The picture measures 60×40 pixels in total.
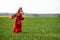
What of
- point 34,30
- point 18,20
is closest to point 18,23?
point 18,20

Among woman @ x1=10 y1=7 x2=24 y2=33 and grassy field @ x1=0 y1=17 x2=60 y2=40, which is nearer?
grassy field @ x1=0 y1=17 x2=60 y2=40

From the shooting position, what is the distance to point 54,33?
382cm

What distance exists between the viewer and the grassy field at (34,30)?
3.61 metres

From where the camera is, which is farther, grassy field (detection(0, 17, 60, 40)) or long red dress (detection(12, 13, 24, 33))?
long red dress (detection(12, 13, 24, 33))

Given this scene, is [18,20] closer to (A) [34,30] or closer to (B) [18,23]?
(B) [18,23]

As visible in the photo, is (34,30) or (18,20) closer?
(18,20)

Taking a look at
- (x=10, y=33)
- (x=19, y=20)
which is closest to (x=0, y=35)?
(x=10, y=33)

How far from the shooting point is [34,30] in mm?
3912

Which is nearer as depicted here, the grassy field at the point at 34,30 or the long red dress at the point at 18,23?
the grassy field at the point at 34,30

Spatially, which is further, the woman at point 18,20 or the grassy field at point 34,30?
the woman at point 18,20

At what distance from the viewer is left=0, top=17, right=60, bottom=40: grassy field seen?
11.8 feet
